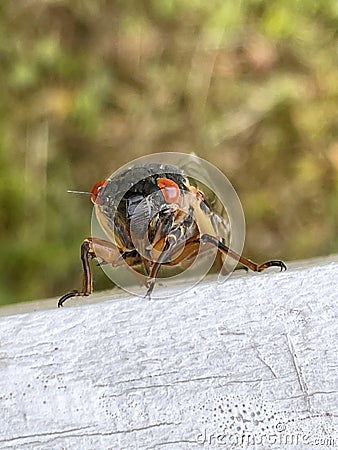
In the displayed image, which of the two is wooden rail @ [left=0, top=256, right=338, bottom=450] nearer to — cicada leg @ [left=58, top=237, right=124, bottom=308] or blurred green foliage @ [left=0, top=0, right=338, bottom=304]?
cicada leg @ [left=58, top=237, right=124, bottom=308]

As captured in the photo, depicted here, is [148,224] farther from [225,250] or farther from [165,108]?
[165,108]

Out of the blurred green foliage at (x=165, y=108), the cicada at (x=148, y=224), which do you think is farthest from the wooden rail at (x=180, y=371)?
the blurred green foliage at (x=165, y=108)

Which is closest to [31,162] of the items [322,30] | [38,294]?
[38,294]

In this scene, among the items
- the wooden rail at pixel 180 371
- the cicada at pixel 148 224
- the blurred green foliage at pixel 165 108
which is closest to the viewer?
the wooden rail at pixel 180 371

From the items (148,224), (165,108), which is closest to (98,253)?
(148,224)

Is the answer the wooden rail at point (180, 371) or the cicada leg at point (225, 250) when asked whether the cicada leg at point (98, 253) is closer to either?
the cicada leg at point (225, 250)

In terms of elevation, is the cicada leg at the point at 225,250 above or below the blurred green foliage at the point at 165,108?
above

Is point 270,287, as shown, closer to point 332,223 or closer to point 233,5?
point 332,223
